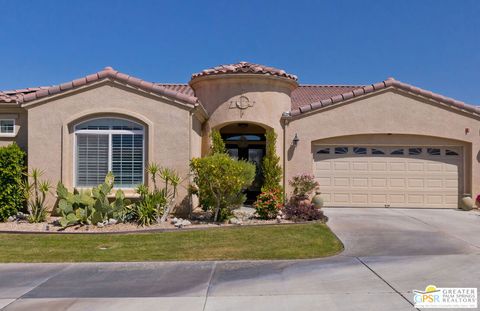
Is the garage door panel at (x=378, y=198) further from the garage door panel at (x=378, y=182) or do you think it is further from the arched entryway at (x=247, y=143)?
the arched entryway at (x=247, y=143)

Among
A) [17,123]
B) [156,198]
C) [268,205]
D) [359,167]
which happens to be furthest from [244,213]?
[17,123]

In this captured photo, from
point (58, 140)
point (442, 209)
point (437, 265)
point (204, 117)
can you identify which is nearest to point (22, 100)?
point (58, 140)

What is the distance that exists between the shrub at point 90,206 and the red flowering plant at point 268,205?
4015 mm

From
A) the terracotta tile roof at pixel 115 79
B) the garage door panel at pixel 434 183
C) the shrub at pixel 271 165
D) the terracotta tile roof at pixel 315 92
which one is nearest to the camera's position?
the terracotta tile roof at pixel 115 79

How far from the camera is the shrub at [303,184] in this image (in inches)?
565

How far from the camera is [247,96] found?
14625mm

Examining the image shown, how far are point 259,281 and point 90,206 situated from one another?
676 cm

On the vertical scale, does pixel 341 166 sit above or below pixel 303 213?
above

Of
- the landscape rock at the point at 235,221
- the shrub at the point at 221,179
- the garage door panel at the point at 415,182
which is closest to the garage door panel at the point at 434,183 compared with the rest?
the garage door panel at the point at 415,182

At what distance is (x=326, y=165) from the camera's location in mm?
15211

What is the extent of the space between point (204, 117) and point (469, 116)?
32.2 feet

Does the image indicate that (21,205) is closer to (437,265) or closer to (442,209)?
(437,265)

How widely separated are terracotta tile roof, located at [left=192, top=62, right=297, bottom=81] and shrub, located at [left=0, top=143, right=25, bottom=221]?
6704 millimetres

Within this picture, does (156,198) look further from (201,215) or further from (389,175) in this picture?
(389,175)
